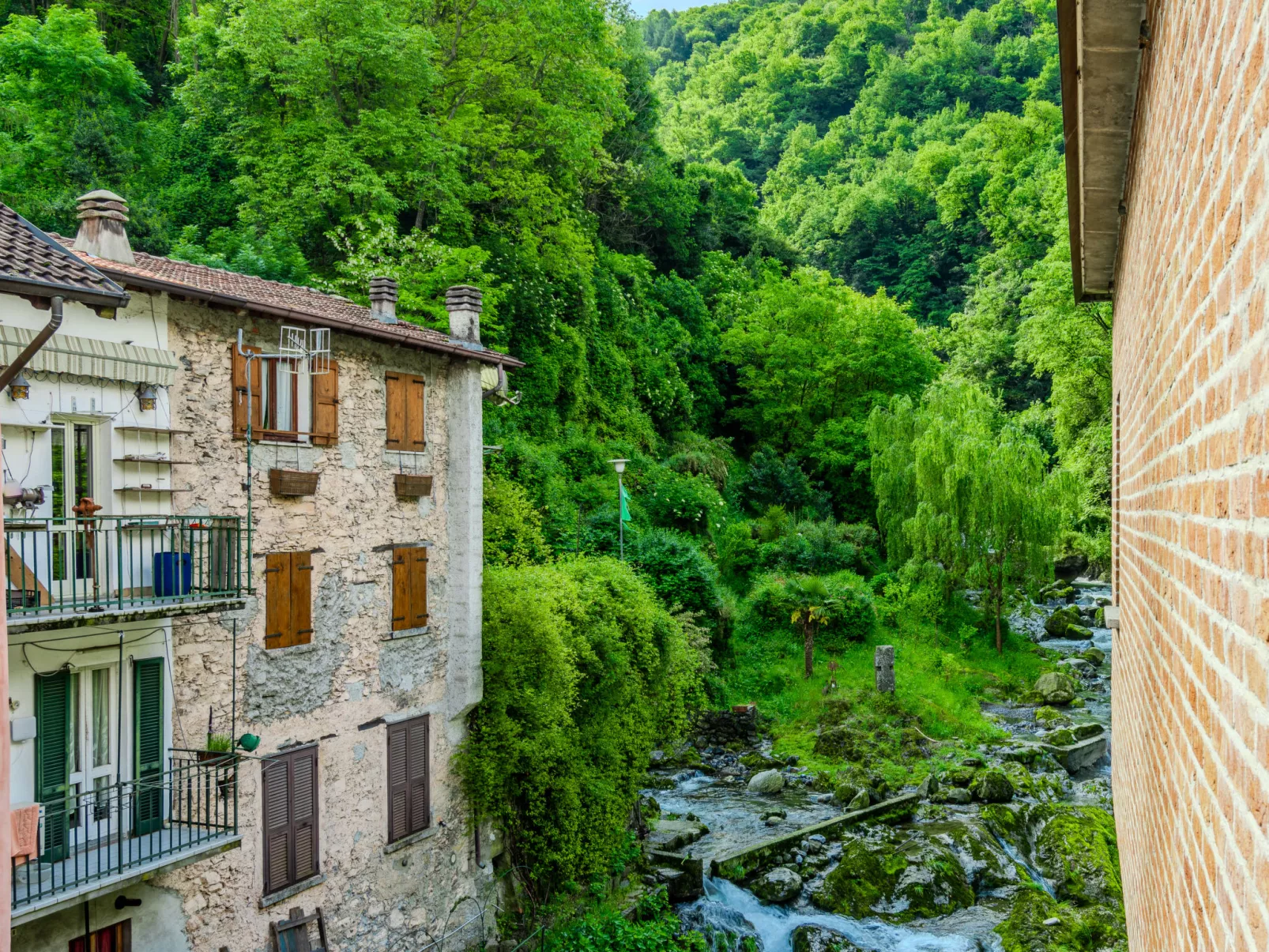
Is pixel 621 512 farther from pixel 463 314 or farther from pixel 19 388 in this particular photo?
pixel 19 388

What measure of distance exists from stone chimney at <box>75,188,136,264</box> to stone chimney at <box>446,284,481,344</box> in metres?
A: 5.31

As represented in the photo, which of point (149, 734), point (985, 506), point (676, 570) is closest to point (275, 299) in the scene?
point (149, 734)

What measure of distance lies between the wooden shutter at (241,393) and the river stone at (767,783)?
13.4 metres

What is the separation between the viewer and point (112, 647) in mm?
10562

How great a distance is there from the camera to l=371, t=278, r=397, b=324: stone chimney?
1553 centimetres

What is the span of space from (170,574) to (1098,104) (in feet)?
32.4

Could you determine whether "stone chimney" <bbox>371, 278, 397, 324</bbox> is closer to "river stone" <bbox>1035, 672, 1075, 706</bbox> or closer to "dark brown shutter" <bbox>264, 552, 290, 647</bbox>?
"dark brown shutter" <bbox>264, 552, 290, 647</bbox>

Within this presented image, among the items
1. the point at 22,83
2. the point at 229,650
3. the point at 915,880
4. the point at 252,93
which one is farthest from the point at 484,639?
the point at 22,83

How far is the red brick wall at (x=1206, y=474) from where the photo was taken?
1.75 metres

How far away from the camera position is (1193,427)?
103 inches

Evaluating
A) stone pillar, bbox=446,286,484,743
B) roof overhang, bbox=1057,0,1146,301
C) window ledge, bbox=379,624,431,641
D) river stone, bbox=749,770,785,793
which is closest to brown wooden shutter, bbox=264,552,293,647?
window ledge, bbox=379,624,431,641

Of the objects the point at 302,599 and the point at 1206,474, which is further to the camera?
the point at 302,599

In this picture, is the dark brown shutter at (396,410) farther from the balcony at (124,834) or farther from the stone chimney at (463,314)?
the balcony at (124,834)

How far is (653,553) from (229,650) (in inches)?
581
